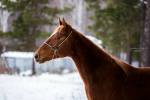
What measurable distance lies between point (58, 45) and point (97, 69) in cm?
70

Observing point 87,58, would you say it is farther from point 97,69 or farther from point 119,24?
point 119,24

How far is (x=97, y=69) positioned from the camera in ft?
7.77

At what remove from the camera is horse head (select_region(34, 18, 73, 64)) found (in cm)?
239

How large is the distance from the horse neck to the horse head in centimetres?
10

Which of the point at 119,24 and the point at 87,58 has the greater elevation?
the point at 119,24

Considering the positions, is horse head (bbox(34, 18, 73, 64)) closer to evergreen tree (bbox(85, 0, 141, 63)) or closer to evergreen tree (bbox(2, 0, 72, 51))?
evergreen tree (bbox(85, 0, 141, 63))

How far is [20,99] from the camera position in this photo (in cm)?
452

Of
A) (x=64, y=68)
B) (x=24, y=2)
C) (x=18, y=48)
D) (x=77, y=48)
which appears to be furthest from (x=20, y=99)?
(x=64, y=68)

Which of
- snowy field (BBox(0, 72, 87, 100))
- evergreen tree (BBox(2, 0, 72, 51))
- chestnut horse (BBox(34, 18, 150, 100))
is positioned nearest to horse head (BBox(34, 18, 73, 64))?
chestnut horse (BBox(34, 18, 150, 100))

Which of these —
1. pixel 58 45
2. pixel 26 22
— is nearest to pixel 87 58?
pixel 58 45

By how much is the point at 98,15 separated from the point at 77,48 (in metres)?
8.51

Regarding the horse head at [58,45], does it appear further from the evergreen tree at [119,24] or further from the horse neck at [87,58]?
the evergreen tree at [119,24]

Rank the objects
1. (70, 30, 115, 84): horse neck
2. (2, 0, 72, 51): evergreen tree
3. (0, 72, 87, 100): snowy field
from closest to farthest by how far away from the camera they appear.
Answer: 1. (70, 30, 115, 84): horse neck
2. (0, 72, 87, 100): snowy field
3. (2, 0, 72, 51): evergreen tree

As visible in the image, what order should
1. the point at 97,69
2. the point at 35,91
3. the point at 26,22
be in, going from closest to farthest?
the point at 97,69, the point at 35,91, the point at 26,22
